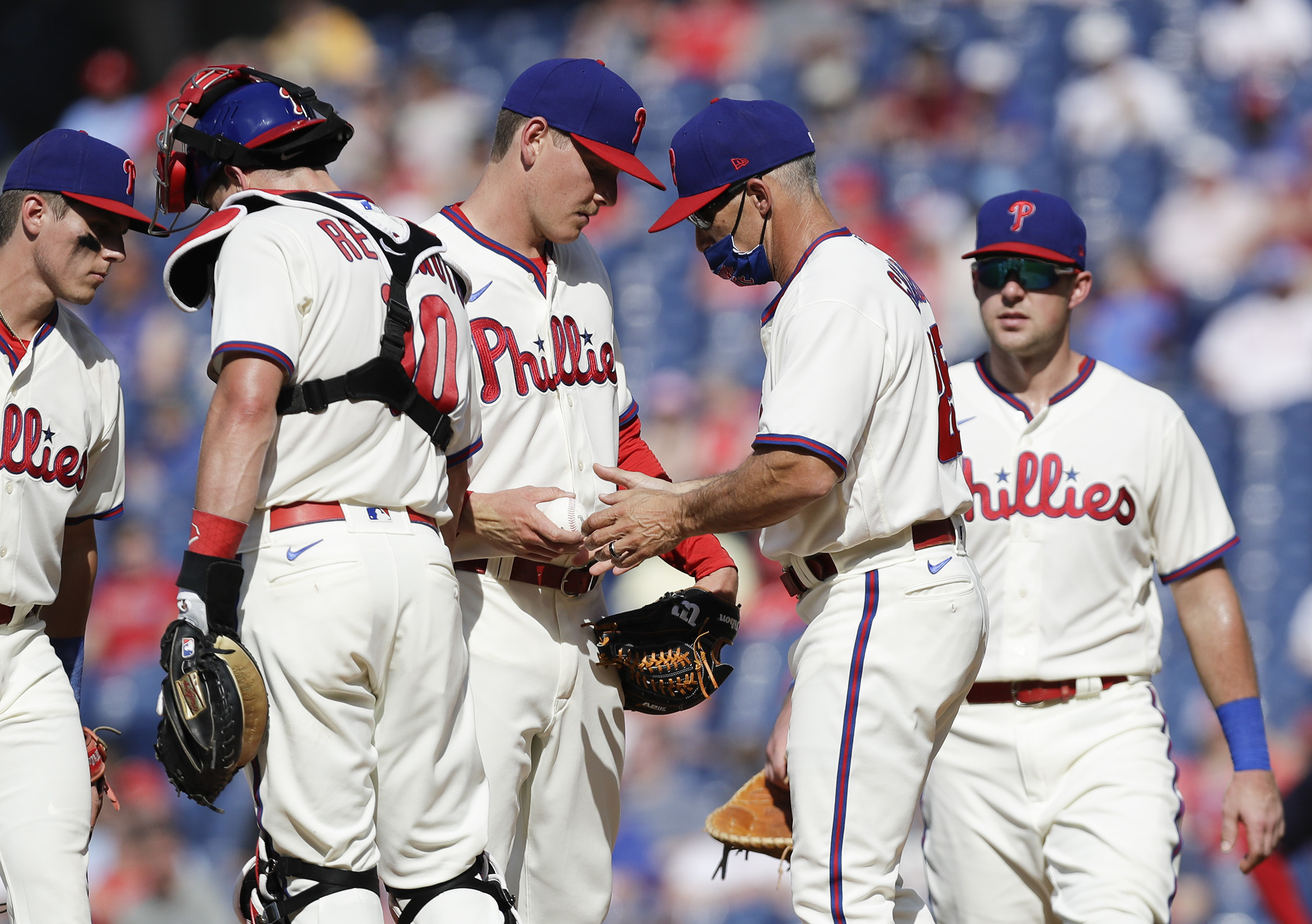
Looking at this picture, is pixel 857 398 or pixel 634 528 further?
pixel 634 528

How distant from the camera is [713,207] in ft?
11.4

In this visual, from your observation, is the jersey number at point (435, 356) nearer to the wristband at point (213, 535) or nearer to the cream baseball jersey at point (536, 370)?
the cream baseball jersey at point (536, 370)

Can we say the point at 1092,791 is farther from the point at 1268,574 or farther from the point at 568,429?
the point at 1268,574

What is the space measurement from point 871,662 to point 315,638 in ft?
3.98

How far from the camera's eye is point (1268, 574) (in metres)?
7.10

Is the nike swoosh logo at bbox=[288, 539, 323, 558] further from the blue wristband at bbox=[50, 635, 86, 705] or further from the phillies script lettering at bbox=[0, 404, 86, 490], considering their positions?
the blue wristband at bbox=[50, 635, 86, 705]

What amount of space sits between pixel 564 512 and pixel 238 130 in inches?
45.7

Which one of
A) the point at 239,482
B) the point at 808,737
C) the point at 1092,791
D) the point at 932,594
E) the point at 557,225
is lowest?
the point at 1092,791

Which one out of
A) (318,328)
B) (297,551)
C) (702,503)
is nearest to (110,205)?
(318,328)

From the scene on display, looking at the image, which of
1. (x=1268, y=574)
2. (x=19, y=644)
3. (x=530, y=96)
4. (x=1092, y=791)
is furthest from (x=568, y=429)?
(x=1268, y=574)

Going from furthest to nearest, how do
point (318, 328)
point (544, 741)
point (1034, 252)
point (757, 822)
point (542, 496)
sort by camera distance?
point (1034, 252), point (757, 822), point (544, 741), point (542, 496), point (318, 328)

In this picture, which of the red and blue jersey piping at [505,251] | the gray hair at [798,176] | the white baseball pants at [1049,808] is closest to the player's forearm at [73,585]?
the red and blue jersey piping at [505,251]

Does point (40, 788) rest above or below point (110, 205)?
below

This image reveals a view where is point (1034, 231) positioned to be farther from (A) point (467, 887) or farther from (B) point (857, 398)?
(A) point (467, 887)
